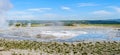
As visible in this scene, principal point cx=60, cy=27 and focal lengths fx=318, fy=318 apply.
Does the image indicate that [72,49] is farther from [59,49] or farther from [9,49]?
[9,49]

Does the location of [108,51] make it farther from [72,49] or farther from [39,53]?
[39,53]

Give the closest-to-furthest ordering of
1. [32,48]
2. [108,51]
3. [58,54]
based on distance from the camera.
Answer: [58,54] < [108,51] < [32,48]

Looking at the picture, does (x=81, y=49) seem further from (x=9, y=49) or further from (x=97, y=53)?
(x=9, y=49)

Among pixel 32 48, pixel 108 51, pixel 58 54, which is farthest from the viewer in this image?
pixel 32 48

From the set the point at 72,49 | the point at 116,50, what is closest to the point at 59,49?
the point at 72,49

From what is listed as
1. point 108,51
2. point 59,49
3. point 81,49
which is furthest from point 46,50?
point 108,51

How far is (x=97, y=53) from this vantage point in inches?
814

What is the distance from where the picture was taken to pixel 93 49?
73.7ft

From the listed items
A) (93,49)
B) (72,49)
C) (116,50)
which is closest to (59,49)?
(72,49)

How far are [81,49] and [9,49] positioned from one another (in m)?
5.10

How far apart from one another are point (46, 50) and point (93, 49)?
3.33 meters

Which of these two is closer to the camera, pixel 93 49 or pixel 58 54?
pixel 58 54

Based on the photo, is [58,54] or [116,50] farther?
[116,50]

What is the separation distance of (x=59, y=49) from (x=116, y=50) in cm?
398
